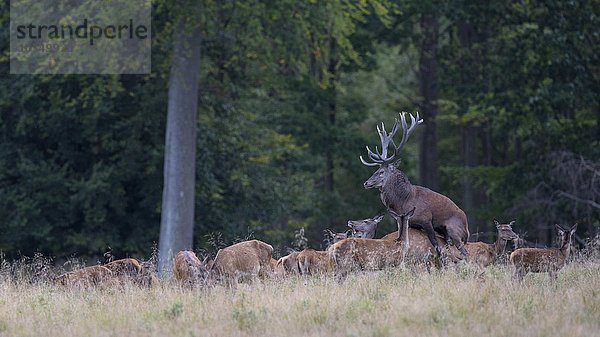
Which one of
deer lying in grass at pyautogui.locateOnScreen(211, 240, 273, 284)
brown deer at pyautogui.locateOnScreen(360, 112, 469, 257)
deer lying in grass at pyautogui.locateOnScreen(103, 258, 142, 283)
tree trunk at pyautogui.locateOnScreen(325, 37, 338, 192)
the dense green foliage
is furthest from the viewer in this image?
tree trunk at pyautogui.locateOnScreen(325, 37, 338, 192)

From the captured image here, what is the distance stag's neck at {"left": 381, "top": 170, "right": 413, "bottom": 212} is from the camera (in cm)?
1355

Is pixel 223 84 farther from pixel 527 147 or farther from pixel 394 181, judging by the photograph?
pixel 394 181

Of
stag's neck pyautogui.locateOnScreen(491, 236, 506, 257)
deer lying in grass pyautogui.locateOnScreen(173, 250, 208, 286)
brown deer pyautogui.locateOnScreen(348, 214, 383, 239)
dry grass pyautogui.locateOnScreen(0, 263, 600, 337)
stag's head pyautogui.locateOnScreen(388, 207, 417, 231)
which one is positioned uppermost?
stag's head pyautogui.locateOnScreen(388, 207, 417, 231)

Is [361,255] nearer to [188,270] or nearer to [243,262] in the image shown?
[243,262]

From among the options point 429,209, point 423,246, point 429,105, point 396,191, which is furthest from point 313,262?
point 429,105

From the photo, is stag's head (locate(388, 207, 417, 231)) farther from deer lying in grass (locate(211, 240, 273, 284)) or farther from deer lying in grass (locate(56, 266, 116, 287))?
deer lying in grass (locate(56, 266, 116, 287))

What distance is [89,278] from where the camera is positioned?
12.5 metres

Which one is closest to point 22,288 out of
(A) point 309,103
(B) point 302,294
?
(B) point 302,294

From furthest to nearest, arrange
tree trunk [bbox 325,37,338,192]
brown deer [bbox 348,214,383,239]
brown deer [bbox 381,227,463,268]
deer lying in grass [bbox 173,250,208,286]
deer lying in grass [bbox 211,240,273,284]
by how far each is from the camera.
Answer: tree trunk [bbox 325,37,338,192]
brown deer [bbox 348,214,383,239]
brown deer [bbox 381,227,463,268]
deer lying in grass [bbox 211,240,273,284]
deer lying in grass [bbox 173,250,208,286]

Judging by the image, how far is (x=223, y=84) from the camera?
24844 millimetres

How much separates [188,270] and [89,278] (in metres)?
1.20

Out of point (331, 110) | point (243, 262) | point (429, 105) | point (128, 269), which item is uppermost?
point (429, 105)

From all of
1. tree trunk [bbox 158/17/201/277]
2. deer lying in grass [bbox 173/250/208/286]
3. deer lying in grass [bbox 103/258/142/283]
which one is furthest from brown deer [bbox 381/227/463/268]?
tree trunk [bbox 158/17/201/277]

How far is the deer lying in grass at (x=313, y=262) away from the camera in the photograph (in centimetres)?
1244
